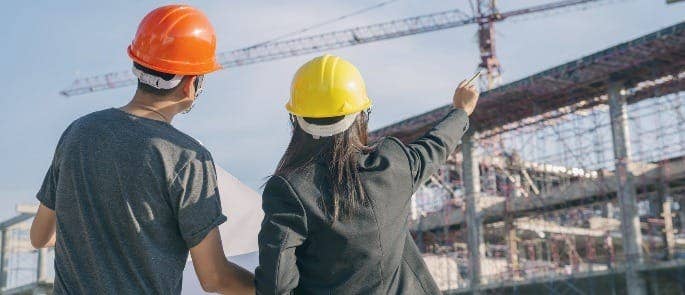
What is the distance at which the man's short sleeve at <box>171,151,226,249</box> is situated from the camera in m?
2.19

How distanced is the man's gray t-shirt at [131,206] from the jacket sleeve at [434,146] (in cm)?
64

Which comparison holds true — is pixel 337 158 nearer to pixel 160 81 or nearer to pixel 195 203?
pixel 195 203

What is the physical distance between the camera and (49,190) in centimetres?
244

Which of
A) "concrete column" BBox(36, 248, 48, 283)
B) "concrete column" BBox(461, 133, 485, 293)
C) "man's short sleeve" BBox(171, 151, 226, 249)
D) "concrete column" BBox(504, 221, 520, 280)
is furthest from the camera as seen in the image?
"concrete column" BBox(461, 133, 485, 293)

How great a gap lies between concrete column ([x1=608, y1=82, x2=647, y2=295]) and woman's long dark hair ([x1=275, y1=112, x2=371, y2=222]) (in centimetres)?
2207

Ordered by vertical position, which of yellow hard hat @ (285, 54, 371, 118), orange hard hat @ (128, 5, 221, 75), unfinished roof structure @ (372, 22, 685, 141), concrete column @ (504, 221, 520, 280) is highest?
unfinished roof structure @ (372, 22, 685, 141)

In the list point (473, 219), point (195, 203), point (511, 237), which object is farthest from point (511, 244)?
point (195, 203)

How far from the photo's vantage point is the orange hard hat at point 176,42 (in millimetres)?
2373

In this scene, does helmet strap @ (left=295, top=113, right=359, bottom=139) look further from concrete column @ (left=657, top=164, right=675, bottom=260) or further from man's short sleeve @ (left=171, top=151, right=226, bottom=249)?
concrete column @ (left=657, top=164, right=675, bottom=260)

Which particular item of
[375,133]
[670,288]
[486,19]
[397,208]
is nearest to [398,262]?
[397,208]

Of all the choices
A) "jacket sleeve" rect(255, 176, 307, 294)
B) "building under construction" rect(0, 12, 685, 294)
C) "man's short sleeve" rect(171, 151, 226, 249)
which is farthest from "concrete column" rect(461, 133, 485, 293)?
"man's short sleeve" rect(171, 151, 226, 249)

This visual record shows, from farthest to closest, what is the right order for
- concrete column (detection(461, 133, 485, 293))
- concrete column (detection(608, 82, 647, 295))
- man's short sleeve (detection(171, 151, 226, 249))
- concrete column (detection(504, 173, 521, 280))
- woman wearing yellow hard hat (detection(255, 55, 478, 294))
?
concrete column (detection(461, 133, 485, 293)) < concrete column (detection(504, 173, 521, 280)) < concrete column (detection(608, 82, 647, 295)) < woman wearing yellow hard hat (detection(255, 55, 478, 294)) < man's short sleeve (detection(171, 151, 226, 249))

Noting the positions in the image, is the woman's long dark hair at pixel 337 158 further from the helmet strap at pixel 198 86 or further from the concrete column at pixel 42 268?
the concrete column at pixel 42 268

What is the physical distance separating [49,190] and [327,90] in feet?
2.89
